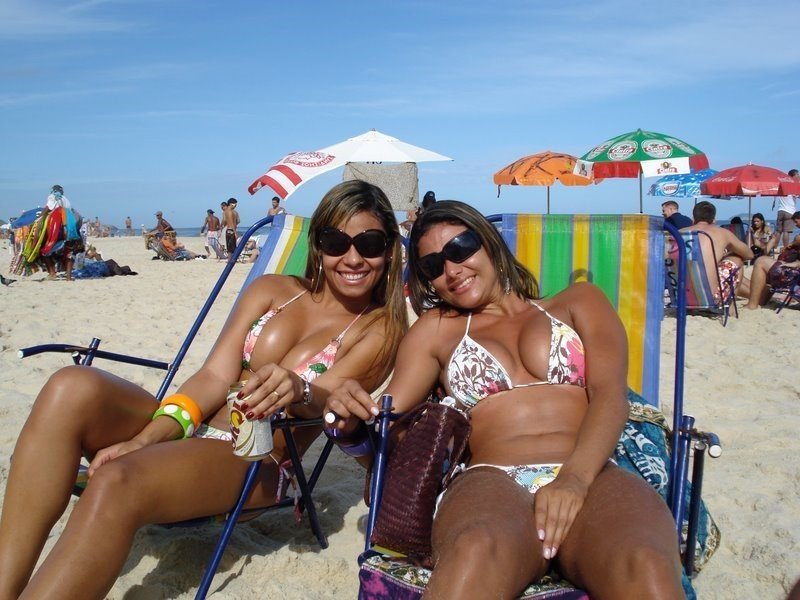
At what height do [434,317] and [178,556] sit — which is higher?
[434,317]

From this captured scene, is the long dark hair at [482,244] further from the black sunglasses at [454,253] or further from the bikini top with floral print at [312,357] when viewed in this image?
the bikini top with floral print at [312,357]

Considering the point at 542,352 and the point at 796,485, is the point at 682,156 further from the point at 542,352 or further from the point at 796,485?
the point at 542,352

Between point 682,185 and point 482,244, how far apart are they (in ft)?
48.5

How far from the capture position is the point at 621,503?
182 centimetres

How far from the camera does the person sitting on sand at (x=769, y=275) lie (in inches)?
310

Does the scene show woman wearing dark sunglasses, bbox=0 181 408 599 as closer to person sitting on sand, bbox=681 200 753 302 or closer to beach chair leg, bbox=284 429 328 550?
beach chair leg, bbox=284 429 328 550

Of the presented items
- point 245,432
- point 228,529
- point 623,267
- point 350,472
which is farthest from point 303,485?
point 623,267

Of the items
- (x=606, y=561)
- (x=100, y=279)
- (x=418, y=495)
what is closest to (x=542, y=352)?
(x=418, y=495)

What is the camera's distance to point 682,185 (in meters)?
16.0

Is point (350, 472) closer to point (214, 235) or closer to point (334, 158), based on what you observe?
point (334, 158)

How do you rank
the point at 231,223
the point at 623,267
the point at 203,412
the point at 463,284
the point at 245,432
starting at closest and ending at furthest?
the point at 245,432, the point at 463,284, the point at 203,412, the point at 623,267, the point at 231,223

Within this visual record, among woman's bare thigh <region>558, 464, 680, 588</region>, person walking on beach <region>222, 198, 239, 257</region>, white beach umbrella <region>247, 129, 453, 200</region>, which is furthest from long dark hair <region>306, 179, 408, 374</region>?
person walking on beach <region>222, 198, 239, 257</region>

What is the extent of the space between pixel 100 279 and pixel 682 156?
28.5 ft

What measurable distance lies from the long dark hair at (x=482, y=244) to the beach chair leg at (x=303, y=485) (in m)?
0.58
